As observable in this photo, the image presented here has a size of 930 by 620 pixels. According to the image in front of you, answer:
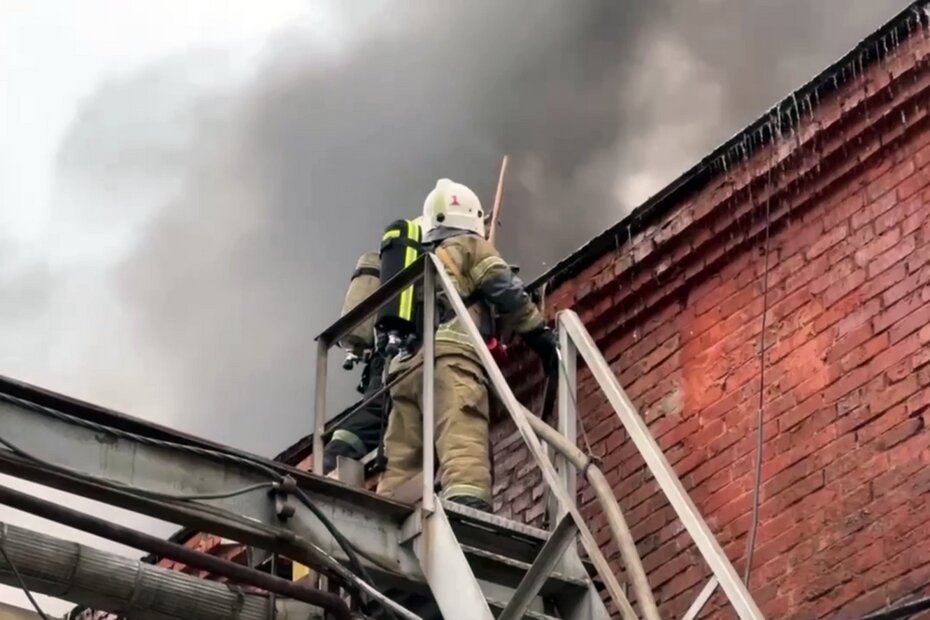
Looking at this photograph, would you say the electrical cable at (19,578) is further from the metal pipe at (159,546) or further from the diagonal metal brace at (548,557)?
the diagonal metal brace at (548,557)

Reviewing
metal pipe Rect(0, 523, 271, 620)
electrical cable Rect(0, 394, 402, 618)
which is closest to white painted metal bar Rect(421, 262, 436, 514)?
electrical cable Rect(0, 394, 402, 618)

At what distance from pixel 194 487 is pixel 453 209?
2812 millimetres

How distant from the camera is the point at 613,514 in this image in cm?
543

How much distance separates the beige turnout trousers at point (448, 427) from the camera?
22.4ft

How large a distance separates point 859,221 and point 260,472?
10.0ft

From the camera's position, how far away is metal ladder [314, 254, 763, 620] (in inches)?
218

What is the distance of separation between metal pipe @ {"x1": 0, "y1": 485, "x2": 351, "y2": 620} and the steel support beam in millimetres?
117

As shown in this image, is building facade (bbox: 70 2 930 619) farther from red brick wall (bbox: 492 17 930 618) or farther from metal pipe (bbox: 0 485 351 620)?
metal pipe (bbox: 0 485 351 620)

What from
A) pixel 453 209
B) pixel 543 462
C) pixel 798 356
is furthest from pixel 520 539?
pixel 453 209

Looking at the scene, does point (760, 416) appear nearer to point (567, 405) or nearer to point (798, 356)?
point (798, 356)

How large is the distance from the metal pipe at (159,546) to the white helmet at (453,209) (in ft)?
9.00

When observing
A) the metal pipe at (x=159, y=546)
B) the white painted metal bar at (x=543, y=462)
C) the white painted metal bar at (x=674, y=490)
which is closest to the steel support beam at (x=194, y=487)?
the metal pipe at (x=159, y=546)

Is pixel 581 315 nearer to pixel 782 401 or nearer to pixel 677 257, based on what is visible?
pixel 677 257

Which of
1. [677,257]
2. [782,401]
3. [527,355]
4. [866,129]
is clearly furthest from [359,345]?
[866,129]
